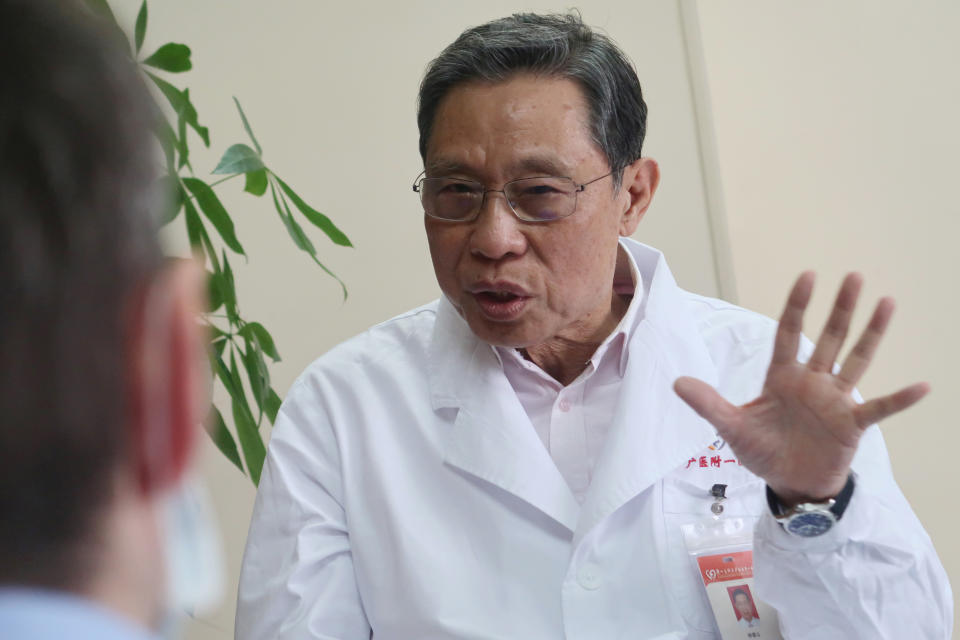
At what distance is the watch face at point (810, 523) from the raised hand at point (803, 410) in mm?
20

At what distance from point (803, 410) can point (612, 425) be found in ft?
1.28

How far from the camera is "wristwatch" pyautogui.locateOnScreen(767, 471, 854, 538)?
113 centimetres

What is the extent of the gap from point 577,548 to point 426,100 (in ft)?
2.41

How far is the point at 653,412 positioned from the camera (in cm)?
148

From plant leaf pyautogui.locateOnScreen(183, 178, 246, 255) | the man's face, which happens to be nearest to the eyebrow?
the man's face

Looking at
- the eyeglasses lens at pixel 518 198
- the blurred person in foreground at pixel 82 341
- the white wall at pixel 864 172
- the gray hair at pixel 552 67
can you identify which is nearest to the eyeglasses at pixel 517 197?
the eyeglasses lens at pixel 518 198

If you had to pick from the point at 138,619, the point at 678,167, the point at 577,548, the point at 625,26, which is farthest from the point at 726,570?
the point at 625,26

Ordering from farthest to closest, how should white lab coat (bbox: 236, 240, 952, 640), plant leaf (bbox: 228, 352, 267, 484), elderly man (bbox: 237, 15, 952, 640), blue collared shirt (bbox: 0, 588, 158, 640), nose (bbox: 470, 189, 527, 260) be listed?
plant leaf (bbox: 228, 352, 267, 484) < nose (bbox: 470, 189, 527, 260) < elderly man (bbox: 237, 15, 952, 640) < white lab coat (bbox: 236, 240, 952, 640) < blue collared shirt (bbox: 0, 588, 158, 640)

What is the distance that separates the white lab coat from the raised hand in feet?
0.29

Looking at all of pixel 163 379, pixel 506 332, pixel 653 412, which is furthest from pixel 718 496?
pixel 163 379

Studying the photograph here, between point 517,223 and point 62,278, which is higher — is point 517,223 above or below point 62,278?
below

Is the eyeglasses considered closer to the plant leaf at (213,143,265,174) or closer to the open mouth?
the open mouth

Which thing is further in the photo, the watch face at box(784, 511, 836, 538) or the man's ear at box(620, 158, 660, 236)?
the man's ear at box(620, 158, 660, 236)

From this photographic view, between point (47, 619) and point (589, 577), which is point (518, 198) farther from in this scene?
point (47, 619)
